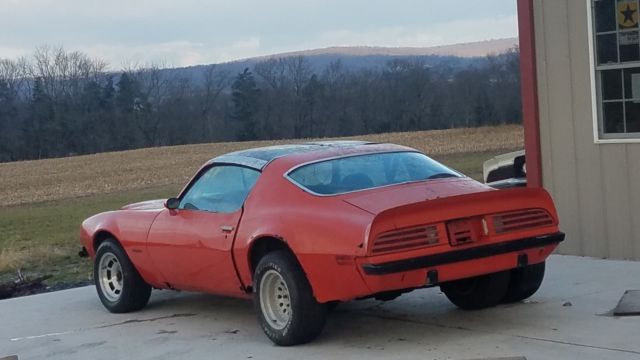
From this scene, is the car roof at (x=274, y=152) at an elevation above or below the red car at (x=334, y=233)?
above

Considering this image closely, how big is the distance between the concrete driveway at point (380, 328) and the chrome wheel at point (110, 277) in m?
0.20

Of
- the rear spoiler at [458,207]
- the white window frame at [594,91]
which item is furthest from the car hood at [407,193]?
the white window frame at [594,91]

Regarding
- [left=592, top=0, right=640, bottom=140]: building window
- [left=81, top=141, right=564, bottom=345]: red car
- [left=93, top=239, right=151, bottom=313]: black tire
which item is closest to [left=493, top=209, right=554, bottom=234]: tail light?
[left=81, top=141, right=564, bottom=345]: red car

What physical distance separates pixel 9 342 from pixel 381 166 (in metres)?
3.43

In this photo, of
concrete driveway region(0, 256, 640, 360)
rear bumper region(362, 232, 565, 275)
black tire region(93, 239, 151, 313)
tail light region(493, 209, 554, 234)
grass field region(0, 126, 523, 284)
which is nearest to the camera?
rear bumper region(362, 232, 565, 275)

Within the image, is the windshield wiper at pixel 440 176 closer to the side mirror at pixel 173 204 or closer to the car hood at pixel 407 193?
the car hood at pixel 407 193

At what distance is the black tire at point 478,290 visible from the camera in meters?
7.41

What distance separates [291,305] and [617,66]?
4684 millimetres

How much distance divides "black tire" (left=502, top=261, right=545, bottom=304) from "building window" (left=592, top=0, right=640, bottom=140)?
2.54 m

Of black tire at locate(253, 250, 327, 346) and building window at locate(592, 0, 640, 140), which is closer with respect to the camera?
black tire at locate(253, 250, 327, 346)

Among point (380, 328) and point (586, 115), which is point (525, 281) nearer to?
point (380, 328)

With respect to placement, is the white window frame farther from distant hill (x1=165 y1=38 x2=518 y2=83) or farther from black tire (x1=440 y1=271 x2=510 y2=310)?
distant hill (x1=165 y1=38 x2=518 y2=83)

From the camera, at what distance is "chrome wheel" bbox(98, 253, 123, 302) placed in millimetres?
8867

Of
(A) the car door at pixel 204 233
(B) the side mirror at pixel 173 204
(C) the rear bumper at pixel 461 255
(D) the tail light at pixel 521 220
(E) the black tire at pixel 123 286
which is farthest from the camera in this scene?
(E) the black tire at pixel 123 286
